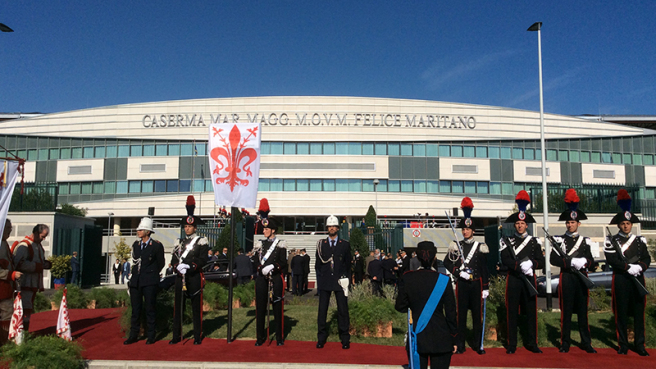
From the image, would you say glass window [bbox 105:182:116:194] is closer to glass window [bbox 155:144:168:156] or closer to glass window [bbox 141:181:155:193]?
glass window [bbox 141:181:155:193]

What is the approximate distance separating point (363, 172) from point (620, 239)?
42.7m

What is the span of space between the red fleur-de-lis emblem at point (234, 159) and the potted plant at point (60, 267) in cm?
1786

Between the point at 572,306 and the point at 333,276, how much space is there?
385cm

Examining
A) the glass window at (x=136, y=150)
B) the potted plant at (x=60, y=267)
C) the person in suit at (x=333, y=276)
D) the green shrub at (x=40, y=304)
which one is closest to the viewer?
the person in suit at (x=333, y=276)

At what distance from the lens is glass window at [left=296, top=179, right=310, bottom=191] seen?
50.6m

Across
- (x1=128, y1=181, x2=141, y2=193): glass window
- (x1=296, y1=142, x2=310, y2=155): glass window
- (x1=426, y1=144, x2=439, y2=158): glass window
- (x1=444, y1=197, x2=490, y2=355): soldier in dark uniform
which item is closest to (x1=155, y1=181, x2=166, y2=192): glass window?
(x1=128, y1=181, x2=141, y2=193): glass window

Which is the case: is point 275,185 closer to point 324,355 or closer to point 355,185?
point 355,185

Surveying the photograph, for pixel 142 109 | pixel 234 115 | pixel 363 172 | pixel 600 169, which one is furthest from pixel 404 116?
pixel 142 109

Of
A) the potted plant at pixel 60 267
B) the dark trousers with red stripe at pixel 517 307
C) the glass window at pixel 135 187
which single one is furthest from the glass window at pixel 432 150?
the dark trousers with red stripe at pixel 517 307

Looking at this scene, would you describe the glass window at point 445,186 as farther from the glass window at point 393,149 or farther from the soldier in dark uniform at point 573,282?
the soldier in dark uniform at point 573,282

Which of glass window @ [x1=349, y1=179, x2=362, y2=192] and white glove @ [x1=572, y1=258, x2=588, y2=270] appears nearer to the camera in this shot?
white glove @ [x1=572, y1=258, x2=588, y2=270]

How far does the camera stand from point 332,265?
863 cm

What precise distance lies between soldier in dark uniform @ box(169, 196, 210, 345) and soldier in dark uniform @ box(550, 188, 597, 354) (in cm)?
582

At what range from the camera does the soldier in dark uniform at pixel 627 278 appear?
7898 millimetres
